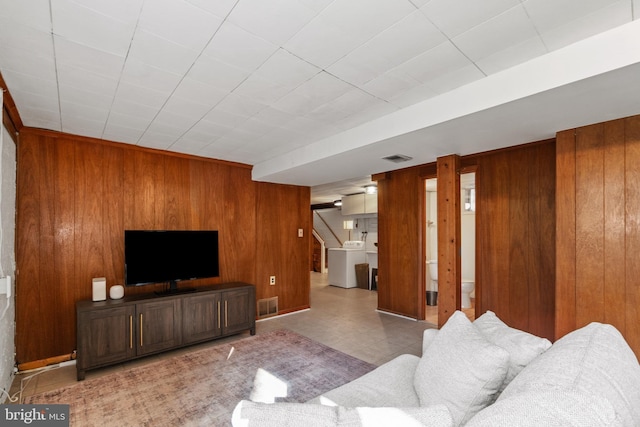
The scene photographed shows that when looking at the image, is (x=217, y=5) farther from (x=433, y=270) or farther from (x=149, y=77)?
(x=433, y=270)

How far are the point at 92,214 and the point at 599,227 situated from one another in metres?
4.99

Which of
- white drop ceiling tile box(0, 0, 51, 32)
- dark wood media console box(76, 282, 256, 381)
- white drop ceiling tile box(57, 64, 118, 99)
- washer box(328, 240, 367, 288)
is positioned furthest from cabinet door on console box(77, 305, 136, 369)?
washer box(328, 240, 367, 288)

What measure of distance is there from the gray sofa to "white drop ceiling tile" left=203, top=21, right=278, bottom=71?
1770 mm

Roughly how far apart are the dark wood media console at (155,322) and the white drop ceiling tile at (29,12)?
2.47m

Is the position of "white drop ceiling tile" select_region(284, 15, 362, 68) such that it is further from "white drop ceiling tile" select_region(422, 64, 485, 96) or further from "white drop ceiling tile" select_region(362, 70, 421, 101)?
"white drop ceiling tile" select_region(422, 64, 485, 96)

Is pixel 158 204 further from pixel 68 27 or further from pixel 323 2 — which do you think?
pixel 323 2

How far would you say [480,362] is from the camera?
1396mm

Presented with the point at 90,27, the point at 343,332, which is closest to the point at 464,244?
the point at 343,332

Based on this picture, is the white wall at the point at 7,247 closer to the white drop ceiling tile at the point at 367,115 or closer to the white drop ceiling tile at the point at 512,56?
the white drop ceiling tile at the point at 367,115

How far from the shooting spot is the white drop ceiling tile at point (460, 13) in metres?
1.53

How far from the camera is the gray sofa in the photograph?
89 centimetres

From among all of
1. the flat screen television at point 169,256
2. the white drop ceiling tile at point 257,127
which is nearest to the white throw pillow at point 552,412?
Result: the white drop ceiling tile at point 257,127

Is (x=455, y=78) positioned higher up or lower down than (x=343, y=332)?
higher up

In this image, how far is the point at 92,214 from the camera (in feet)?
11.8
